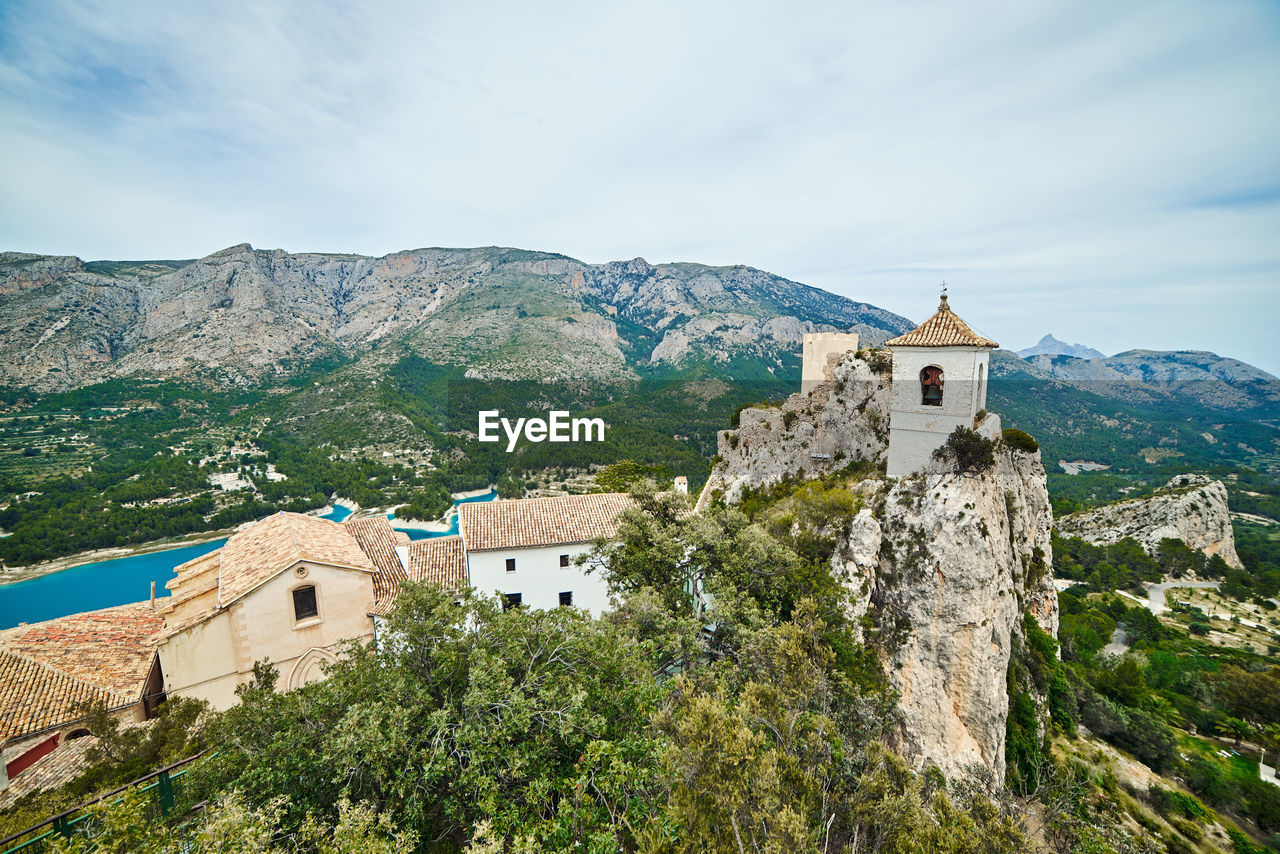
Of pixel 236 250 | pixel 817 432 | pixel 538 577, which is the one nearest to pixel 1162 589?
pixel 817 432

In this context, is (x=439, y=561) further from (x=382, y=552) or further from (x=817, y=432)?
(x=817, y=432)

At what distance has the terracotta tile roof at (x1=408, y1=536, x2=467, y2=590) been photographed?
21.7 m

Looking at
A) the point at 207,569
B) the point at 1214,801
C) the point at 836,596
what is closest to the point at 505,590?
the point at 207,569

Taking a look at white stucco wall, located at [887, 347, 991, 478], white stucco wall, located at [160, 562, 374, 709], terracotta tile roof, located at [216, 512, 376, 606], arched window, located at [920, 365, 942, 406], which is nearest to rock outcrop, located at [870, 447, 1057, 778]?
white stucco wall, located at [887, 347, 991, 478]

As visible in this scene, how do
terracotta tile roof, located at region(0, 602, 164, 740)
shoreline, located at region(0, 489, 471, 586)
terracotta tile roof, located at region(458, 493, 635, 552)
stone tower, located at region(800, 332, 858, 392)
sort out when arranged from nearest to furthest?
terracotta tile roof, located at region(0, 602, 164, 740), terracotta tile roof, located at region(458, 493, 635, 552), stone tower, located at region(800, 332, 858, 392), shoreline, located at region(0, 489, 471, 586)

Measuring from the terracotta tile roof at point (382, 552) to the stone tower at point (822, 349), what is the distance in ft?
74.2

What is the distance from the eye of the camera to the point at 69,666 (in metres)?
16.1

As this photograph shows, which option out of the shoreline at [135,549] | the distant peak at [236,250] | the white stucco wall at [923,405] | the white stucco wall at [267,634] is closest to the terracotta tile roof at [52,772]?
the white stucco wall at [267,634]

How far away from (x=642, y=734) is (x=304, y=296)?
7625 inches

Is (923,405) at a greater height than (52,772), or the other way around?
(923,405)

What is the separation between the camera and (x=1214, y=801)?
2403 cm

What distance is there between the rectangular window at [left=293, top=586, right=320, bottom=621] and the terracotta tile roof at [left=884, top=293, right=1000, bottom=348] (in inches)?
965

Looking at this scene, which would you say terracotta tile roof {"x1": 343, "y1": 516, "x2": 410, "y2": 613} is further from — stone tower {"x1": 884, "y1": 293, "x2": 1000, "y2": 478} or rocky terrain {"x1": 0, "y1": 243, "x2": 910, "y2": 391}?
rocky terrain {"x1": 0, "y1": 243, "x2": 910, "y2": 391}

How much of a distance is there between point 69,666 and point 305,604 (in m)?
6.64
